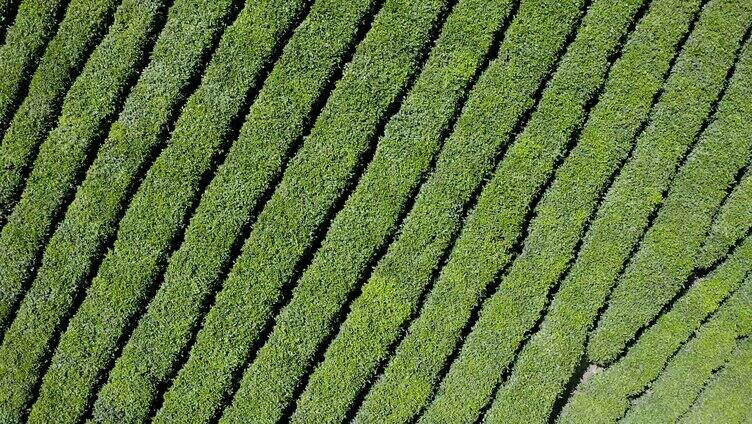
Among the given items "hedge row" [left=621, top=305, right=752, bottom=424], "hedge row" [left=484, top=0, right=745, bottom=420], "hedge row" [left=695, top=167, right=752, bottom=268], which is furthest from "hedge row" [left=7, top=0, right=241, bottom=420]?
"hedge row" [left=621, top=305, right=752, bottom=424]

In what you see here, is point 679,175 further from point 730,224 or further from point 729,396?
point 729,396

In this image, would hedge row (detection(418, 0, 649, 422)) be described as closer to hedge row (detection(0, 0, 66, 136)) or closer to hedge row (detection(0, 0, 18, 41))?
hedge row (detection(0, 0, 66, 136))

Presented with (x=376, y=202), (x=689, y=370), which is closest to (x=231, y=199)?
(x=376, y=202)

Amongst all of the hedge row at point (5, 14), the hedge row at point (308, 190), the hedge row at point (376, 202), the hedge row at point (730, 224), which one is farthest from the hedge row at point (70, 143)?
the hedge row at point (730, 224)

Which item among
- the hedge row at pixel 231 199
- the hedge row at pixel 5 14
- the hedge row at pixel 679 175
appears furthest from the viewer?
the hedge row at pixel 679 175

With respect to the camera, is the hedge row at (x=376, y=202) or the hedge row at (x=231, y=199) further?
the hedge row at (x=376, y=202)

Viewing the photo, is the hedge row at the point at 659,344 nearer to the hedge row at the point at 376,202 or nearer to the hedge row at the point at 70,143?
the hedge row at the point at 376,202

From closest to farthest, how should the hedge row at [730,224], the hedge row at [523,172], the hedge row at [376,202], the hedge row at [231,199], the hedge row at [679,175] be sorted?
the hedge row at [231,199] → the hedge row at [376,202] → the hedge row at [523,172] → the hedge row at [679,175] → the hedge row at [730,224]
